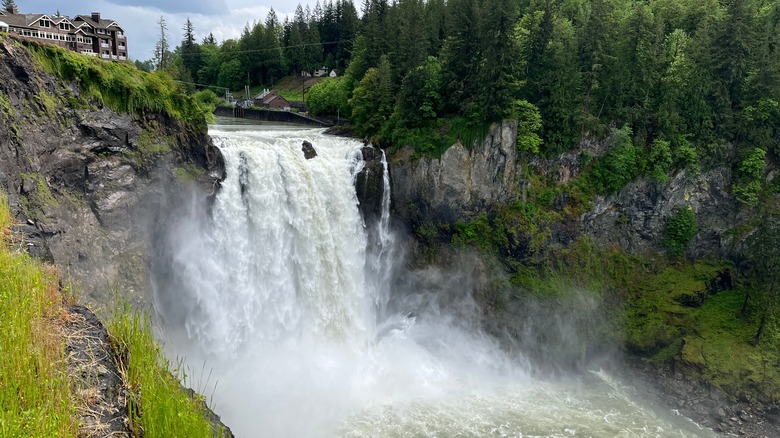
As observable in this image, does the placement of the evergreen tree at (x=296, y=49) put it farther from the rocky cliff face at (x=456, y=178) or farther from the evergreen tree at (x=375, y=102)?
the rocky cliff face at (x=456, y=178)

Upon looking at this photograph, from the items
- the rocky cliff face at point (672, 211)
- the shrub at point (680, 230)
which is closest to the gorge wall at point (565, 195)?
the rocky cliff face at point (672, 211)

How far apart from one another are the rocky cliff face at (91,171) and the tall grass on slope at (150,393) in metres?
10.9

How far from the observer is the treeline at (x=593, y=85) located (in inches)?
1206

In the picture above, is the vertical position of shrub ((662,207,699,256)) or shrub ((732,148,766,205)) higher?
shrub ((732,148,766,205))

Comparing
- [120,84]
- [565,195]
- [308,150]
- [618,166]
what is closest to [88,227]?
[120,84]

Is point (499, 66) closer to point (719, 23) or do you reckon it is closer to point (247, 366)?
point (719, 23)

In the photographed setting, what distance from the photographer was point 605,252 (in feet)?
106

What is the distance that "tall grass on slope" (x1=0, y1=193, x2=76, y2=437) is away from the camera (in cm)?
526

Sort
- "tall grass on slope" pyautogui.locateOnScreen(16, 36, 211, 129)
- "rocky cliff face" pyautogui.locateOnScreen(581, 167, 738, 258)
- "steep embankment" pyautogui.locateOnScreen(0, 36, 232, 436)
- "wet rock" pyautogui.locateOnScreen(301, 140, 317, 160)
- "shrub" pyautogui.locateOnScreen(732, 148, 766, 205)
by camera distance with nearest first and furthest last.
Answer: "steep embankment" pyautogui.locateOnScreen(0, 36, 232, 436) → "tall grass on slope" pyautogui.locateOnScreen(16, 36, 211, 129) → "wet rock" pyautogui.locateOnScreen(301, 140, 317, 160) → "shrub" pyautogui.locateOnScreen(732, 148, 766, 205) → "rocky cliff face" pyautogui.locateOnScreen(581, 167, 738, 258)

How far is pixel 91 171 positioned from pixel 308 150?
Result: 36.4ft

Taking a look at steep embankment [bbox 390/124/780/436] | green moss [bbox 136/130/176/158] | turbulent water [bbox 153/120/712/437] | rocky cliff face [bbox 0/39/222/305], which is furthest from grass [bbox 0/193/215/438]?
steep embankment [bbox 390/124/780/436]

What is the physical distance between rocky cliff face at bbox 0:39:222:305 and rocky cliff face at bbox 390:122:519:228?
11.4 metres

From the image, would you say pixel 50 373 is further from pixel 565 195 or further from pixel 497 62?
pixel 565 195

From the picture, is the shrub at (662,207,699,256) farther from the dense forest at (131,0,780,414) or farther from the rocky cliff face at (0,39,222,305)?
the rocky cliff face at (0,39,222,305)
